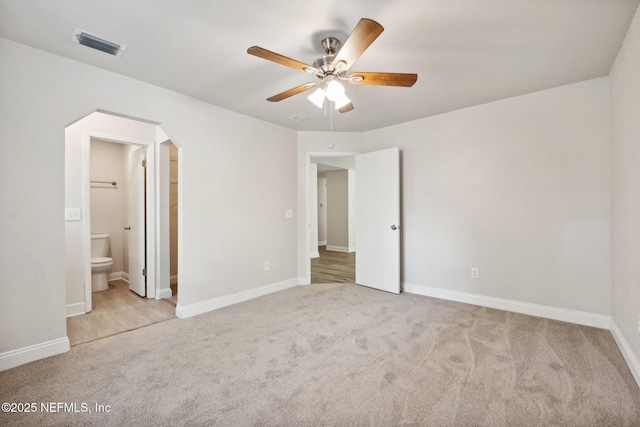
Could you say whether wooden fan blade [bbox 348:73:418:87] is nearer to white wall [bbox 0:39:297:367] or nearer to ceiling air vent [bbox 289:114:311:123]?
ceiling air vent [bbox 289:114:311:123]

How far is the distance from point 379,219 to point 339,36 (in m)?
2.53

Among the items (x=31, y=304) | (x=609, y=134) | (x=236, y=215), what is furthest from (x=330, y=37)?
(x=31, y=304)

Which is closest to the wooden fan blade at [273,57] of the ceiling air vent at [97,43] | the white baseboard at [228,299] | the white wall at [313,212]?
the ceiling air vent at [97,43]

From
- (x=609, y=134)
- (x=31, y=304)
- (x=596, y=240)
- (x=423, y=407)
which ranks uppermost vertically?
(x=609, y=134)

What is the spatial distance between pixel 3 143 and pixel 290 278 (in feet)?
10.4

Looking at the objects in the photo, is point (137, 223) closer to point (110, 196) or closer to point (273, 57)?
point (110, 196)

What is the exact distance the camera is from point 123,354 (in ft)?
7.34

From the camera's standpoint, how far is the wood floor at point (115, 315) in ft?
8.71

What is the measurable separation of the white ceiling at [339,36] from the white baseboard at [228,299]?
226 centimetres

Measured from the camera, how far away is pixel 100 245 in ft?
Result: 14.2

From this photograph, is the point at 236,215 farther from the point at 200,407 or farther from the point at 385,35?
the point at 385,35

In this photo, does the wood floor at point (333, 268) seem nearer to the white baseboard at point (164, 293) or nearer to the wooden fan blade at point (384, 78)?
the white baseboard at point (164, 293)

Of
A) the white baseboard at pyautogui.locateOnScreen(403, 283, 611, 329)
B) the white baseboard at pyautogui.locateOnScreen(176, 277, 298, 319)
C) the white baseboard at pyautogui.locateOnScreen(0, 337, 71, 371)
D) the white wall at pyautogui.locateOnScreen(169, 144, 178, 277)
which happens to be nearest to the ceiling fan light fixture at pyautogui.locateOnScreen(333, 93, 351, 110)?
the white baseboard at pyautogui.locateOnScreen(176, 277, 298, 319)

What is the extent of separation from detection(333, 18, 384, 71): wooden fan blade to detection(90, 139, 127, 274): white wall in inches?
175
